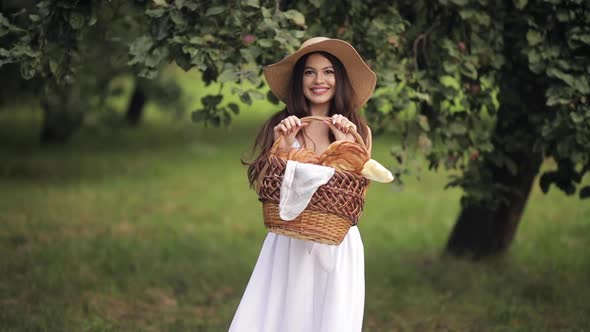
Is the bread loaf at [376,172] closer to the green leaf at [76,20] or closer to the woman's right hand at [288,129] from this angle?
the woman's right hand at [288,129]

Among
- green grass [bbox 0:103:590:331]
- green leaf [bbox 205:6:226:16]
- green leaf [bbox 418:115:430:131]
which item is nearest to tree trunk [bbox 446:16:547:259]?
green grass [bbox 0:103:590:331]

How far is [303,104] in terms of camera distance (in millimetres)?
3086

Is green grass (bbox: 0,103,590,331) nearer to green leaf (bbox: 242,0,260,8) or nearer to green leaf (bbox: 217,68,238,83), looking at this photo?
green leaf (bbox: 217,68,238,83)

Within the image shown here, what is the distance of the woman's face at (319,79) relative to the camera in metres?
3.01

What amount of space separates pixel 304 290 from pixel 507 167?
2.25 metres

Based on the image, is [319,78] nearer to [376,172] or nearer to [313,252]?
[376,172]

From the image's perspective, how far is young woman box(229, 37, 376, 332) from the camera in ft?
9.38

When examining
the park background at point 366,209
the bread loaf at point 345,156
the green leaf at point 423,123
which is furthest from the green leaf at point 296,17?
the bread loaf at point 345,156

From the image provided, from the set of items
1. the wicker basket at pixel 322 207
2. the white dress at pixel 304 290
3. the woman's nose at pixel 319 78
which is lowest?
the white dress at pixel 304 290

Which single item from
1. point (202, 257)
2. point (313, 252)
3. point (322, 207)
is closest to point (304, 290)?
point (313, 252)

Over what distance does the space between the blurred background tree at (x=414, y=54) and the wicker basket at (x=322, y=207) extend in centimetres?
88

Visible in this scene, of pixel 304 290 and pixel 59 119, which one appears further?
pixel 59 119

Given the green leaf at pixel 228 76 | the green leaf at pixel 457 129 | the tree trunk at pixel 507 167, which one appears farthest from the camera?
the tree trunk at pixel 507 167

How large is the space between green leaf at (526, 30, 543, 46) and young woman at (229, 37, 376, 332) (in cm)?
116
